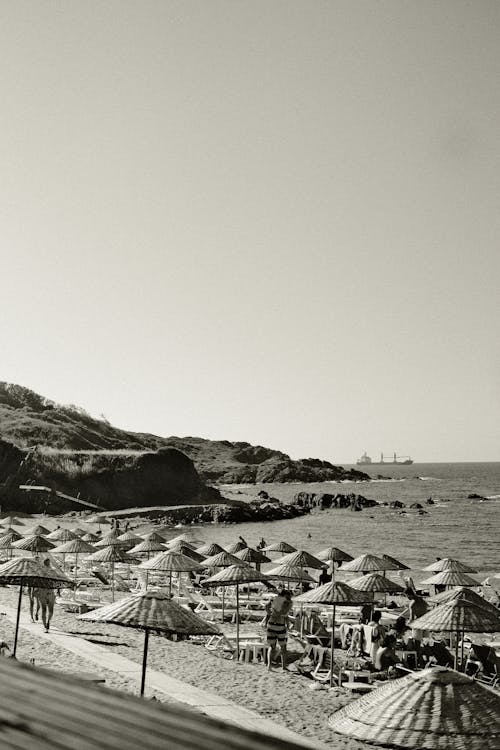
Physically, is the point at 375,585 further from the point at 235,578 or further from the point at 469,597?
the point at 235,578

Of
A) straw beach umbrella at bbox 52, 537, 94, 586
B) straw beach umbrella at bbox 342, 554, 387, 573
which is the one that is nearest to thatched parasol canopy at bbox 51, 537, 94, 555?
straw beach umbrella at bbox 52, 537, 94, 586

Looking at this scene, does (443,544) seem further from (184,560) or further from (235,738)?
(235,738)

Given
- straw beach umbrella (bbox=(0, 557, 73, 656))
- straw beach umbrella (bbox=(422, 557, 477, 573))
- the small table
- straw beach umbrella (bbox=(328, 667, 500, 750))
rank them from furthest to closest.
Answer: straw beach umbrella (bbox=(422, 557, 477, 573)) < the small table < straw beach umbrella (bbox=(0, 557, 73, 656)) < straw beach umbrella (bbox=(328, 667, 500, 750))

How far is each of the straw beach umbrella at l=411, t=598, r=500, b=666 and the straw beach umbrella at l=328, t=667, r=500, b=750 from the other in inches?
266

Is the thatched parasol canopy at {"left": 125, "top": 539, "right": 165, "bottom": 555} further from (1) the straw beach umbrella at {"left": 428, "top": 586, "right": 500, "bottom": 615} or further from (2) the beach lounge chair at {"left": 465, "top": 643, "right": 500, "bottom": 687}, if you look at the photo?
(2) the beach lounge chair at {"left": 465, "top": 643, "right": 500, "bottom": 687}

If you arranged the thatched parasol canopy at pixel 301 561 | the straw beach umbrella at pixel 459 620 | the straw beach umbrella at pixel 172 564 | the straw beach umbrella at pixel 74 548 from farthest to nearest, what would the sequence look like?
the straw beach umbrella at pixel 74 548 → the thatched parasol canopy at pixel 301 561 → the straw beach umbrella at pixel 172 564 → the straw beach umbrella at pixel 459 620

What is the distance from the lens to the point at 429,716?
5.78 meters

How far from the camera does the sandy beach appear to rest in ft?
39.9

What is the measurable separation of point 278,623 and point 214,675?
1.70 metres

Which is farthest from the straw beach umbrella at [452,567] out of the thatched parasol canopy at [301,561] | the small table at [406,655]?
the small table at [406,655]

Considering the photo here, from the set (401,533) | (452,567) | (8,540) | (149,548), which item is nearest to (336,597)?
(452,567)

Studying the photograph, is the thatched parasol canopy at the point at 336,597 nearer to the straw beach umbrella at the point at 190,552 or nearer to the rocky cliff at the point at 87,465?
the straw beach umbrella at the point at 190,552

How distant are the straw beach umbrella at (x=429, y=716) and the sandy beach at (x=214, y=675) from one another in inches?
217

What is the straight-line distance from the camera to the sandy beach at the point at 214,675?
39.9ft
